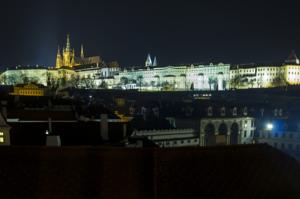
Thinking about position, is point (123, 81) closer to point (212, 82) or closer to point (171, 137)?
point (212, 82)

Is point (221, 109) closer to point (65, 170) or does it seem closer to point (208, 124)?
point (208, 124)

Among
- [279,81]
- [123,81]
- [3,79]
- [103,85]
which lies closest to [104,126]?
[279,81]

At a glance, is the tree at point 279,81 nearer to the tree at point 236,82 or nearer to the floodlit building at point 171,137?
the tree at point 236,82

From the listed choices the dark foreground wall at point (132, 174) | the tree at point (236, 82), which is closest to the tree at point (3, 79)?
the tree at point (236, 82)

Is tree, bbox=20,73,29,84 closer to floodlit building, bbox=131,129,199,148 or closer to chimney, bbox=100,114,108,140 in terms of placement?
→ floodlit building, bbox=131,129,199,148

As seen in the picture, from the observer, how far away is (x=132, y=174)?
901 centimetres

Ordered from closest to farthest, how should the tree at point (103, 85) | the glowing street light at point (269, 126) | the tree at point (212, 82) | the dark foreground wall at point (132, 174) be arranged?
the dark foreground wall at point (132, 174) < the glowing street light at point (269, 126) < the tree at point (212, 82) < the tree at point (103, 85)

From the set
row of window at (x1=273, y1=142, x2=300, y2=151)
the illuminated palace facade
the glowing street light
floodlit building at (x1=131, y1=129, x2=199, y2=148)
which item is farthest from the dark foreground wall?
the illuminated palace facade

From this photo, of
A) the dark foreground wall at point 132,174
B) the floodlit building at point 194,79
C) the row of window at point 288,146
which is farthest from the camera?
the floodlit building at point 194,79

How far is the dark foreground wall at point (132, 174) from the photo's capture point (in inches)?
347

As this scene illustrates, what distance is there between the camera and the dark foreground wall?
8820 mm

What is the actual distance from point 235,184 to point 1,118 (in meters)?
10.2

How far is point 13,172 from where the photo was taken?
9.02 metres

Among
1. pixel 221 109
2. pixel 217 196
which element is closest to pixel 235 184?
pixel 217 196
